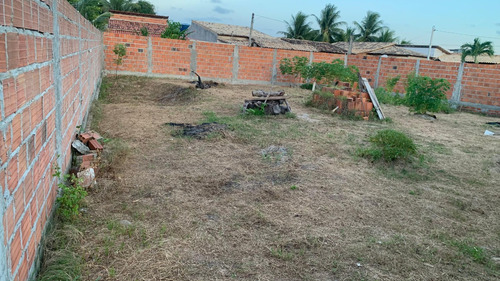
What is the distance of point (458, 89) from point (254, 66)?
26.8 feet

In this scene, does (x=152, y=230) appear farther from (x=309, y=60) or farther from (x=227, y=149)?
(x=309, y=60)

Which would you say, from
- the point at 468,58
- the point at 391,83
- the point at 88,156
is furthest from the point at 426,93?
the point at 468,58

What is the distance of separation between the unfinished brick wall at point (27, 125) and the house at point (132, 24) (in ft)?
78.6

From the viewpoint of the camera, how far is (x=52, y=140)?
287 centimetres

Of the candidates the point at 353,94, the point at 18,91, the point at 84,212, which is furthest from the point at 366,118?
the point at 18,91

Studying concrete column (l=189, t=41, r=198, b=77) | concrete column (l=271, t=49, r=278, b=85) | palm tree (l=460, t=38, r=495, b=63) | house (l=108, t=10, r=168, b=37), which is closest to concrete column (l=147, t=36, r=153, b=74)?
concrete column (l=189, t=41, r=198, b=77)

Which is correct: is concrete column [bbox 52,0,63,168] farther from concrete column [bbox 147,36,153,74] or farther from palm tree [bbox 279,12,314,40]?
palm tree [bbox 279,12,314,40]

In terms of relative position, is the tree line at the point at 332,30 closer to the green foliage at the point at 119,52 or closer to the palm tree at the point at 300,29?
the palm tree at the point at 300,29

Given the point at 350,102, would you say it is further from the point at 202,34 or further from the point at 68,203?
the point at 202,34

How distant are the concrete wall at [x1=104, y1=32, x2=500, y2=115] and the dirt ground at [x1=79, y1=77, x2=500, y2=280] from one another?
23.0 feet

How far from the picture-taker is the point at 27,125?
1993 millimetres

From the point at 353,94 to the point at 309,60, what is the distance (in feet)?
24.0

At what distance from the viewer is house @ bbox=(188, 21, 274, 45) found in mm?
28625

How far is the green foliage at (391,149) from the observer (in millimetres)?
5719
